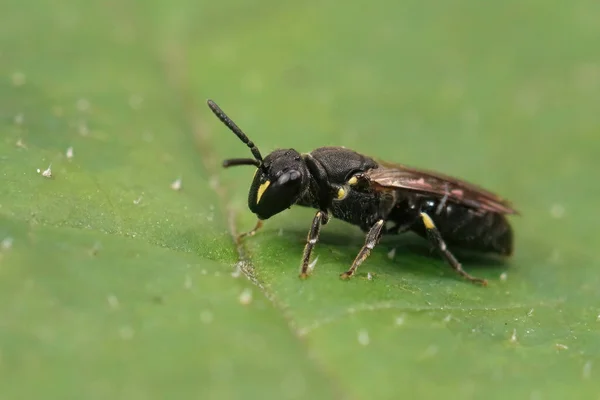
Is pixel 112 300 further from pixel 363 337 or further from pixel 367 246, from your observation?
pixel 367 246

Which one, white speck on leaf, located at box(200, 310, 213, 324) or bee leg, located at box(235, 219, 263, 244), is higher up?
white speck on leaf, located at box(200, 310, 213, 324)

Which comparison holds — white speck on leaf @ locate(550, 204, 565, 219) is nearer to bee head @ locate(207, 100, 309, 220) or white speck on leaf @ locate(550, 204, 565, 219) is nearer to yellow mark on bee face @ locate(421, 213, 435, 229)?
yellow mark on bee face @ locate(421, 213, 435, 229)

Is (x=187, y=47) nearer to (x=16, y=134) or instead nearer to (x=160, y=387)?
(x=16, y=134)

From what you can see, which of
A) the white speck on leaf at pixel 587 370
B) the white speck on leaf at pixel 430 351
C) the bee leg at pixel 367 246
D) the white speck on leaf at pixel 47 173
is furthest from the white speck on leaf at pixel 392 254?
the white speck on leaf at pixel 47 173

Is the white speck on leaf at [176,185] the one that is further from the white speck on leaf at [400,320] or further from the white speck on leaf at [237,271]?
the white speck on leaf at [400,320]

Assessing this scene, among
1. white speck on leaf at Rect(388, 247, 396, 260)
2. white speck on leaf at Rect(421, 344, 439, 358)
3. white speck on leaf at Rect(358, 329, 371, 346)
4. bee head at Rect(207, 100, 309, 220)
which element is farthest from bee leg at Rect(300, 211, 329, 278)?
white speck on leaf at Rect(421, 344, 439, 358)

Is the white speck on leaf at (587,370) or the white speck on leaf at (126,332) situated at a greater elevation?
the white speck on leaf at (587,370)
